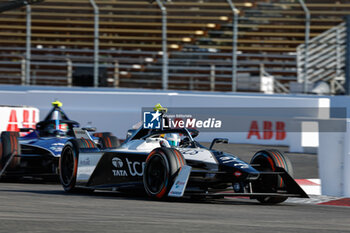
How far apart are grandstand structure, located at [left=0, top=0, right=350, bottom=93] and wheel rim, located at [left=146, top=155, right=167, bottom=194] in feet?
32.9

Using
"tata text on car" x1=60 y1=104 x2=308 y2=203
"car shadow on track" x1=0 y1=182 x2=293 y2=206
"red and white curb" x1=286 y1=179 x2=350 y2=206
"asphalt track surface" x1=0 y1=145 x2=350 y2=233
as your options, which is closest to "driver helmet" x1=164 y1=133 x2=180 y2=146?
"tata text on car" x1=60 y1=104 x2=308 y2=203

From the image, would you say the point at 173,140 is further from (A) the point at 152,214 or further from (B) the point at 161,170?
(A) the point at 152,214

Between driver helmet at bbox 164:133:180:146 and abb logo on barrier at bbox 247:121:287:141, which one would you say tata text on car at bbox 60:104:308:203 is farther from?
abb logo on barrier at bbox 247:121:287:141

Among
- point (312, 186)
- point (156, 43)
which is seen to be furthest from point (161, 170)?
point (156, 43)

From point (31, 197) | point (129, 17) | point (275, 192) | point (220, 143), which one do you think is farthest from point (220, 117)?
point (129, 17)

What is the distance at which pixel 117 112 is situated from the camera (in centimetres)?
1739

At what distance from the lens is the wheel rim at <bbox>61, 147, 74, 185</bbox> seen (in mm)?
9328

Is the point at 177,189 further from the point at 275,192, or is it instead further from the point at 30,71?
the point at 30,71

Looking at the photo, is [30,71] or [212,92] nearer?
[212,92]

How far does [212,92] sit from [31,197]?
9697 mm

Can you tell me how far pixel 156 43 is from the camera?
18547mm

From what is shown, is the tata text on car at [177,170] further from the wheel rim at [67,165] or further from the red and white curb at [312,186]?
the red and white curb at [312,186]

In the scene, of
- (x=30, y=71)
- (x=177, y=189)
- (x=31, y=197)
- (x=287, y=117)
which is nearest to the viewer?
(x=177, y=189)

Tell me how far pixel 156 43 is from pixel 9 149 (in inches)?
325
